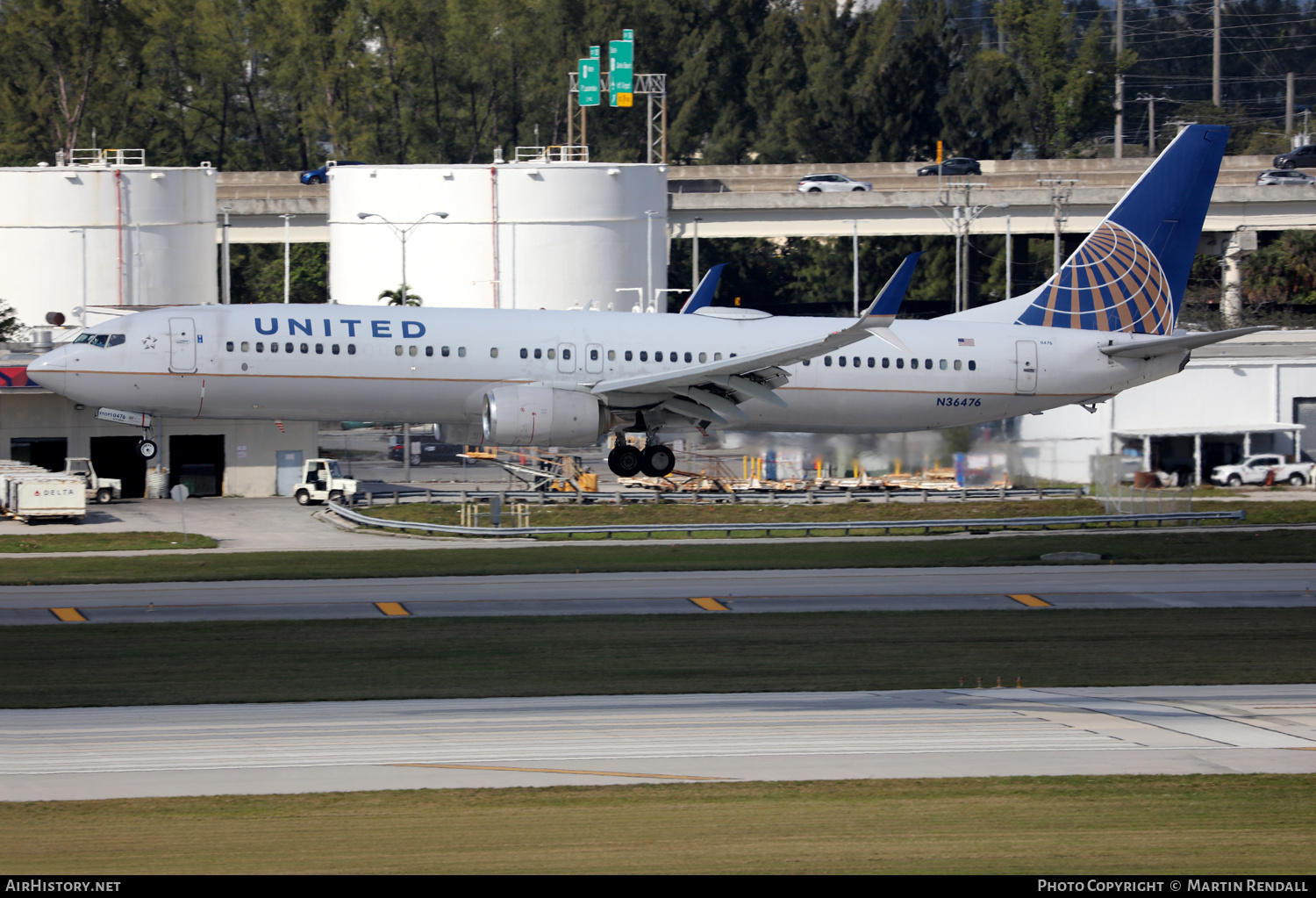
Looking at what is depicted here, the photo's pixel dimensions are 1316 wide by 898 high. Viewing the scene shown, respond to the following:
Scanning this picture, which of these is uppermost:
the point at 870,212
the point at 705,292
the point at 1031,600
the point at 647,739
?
the point at 870,212

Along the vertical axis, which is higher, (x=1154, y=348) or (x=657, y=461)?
(x=1154, y=348)

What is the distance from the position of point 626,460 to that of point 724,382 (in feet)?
13.3

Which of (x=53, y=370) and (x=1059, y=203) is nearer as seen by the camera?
(x=53, y=370)

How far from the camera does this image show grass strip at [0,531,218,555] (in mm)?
53906

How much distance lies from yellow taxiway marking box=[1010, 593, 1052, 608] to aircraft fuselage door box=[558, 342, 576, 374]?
14033mm

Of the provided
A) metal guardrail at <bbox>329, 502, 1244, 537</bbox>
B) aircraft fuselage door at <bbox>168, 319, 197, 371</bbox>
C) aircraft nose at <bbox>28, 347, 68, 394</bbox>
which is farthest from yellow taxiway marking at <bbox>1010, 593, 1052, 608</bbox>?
aircraft nose at <bbox>28, 347, 68, 394</bbox>

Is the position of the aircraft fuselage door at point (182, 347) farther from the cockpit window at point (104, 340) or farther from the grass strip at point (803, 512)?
the grass strip at point (803, 512)

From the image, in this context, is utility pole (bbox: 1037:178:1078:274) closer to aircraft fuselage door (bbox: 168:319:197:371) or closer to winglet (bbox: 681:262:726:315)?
winglet (bbox: 681:262:726:315)

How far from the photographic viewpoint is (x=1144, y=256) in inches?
1900

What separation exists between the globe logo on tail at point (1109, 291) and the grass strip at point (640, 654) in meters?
12.6

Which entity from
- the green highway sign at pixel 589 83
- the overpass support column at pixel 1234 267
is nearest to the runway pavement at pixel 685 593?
the overpass support column at pixel 1234 267

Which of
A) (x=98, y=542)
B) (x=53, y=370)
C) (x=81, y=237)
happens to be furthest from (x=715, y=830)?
(x=81, y=237)

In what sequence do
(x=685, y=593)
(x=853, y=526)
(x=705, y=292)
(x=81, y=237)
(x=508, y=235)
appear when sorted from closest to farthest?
(x=685, y=593) → (x=705, y=292) → (x=853, y=526) → (x=81, y=237) → (x=508, y=235)

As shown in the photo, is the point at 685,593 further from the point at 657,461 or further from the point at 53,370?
the point at 53,370
